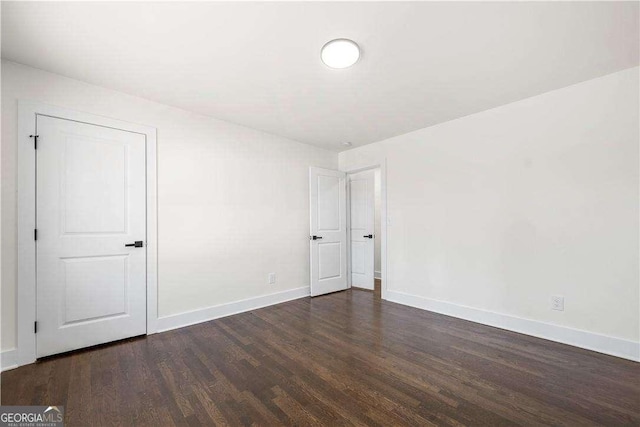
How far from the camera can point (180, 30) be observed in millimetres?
1834

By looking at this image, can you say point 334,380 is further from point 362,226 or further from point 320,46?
point 362,226

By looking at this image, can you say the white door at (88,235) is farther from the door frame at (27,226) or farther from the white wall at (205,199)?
the white wall at (205,199)

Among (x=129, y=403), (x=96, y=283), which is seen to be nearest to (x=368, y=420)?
(x=129, y=403)

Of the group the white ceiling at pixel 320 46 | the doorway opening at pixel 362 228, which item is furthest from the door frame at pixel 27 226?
the doorway opening at pixel 362 228

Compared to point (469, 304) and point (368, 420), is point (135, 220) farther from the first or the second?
point (469, 304)

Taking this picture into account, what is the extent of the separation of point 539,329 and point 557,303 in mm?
321

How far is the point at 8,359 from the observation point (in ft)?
7.06

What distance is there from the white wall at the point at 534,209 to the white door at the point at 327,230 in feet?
3.65

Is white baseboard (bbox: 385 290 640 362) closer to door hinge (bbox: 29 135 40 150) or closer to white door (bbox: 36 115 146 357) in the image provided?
white door (bbox: 36 115 146 357)

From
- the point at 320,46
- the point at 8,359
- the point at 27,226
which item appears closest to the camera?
the point at 320,46

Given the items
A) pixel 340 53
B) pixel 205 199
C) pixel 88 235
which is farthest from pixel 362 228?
pixel 88 235

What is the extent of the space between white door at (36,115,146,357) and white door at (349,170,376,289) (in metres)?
3.25

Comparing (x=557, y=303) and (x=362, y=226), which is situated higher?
(x=362, y=226)

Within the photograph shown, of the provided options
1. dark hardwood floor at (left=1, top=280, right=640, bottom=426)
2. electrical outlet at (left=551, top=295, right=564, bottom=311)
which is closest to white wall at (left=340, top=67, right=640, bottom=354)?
electrical outlet at (left=551, top=295, right=564, bottom=311)
